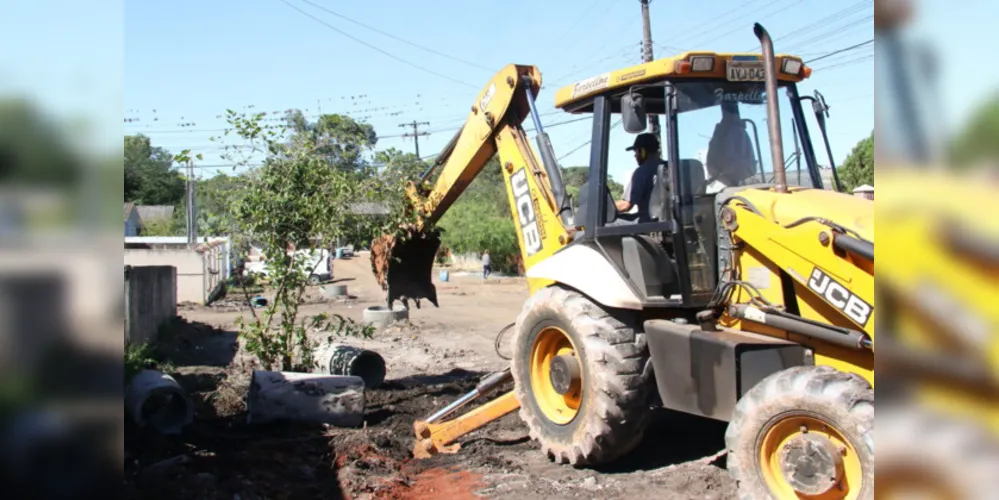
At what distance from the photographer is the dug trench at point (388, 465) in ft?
19.1

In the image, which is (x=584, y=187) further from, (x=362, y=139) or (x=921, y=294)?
(x=921, y=294)

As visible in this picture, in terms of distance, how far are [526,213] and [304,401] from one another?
9.27 feet

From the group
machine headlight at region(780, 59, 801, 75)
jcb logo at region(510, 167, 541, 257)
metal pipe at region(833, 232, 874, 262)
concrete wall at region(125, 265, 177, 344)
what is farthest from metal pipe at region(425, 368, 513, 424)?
concrete wall at region(125, 265, 177, 344)

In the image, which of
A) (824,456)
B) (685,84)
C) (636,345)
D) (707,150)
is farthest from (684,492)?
(685,84)

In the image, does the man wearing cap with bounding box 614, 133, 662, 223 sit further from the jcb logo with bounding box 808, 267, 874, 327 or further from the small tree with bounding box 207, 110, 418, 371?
the small tree with bounding box 207, 110, 418, 371

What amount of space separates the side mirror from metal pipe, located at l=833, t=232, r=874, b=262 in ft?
5.36

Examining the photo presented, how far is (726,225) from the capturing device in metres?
5.57

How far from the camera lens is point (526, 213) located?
25.2 feet

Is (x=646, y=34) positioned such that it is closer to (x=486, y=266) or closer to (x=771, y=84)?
(x=486, y=266)

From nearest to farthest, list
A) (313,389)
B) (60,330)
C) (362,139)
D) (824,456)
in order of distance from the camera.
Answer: (60,330), (824,456), (313,389), (362,139)

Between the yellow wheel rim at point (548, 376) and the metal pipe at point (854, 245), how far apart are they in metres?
2.50

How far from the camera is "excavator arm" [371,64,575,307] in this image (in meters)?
7.39

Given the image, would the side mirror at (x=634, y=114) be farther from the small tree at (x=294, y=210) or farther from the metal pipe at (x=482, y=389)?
the small tree at (x=294, y=210)

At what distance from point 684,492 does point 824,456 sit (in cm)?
155
